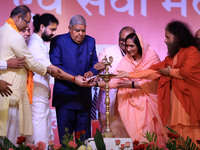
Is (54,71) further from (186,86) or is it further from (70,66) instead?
(186,86)

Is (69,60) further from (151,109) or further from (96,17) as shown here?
(96,17)

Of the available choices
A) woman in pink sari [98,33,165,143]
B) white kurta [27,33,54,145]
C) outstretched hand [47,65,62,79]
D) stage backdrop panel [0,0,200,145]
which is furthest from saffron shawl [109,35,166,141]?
stage backdrop panel [0,0,200,145]

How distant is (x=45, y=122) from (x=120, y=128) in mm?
1000

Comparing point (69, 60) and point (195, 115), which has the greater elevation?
point (69, 60)

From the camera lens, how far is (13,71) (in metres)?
3.62

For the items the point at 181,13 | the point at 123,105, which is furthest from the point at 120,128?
the point at 181,13

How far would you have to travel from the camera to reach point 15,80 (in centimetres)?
363

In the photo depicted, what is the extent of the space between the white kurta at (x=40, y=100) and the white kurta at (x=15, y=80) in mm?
414

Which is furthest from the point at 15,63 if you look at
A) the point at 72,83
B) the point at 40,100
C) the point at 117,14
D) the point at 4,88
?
the point at 117,14

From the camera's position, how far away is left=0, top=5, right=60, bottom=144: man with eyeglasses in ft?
11.6

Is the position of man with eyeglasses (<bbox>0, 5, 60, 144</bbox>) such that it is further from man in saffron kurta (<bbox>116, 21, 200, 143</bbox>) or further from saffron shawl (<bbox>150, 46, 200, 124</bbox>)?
saffron shawl (<bbox>150, 46, 200, 124</bbox>)

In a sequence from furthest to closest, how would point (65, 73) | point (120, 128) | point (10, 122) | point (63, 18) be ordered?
point (63, 18) → point (120, 128) → point (65, 73) → point (10, 122)

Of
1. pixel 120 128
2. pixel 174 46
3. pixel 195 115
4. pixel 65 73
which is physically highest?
pixel 174 46

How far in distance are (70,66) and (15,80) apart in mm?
835
